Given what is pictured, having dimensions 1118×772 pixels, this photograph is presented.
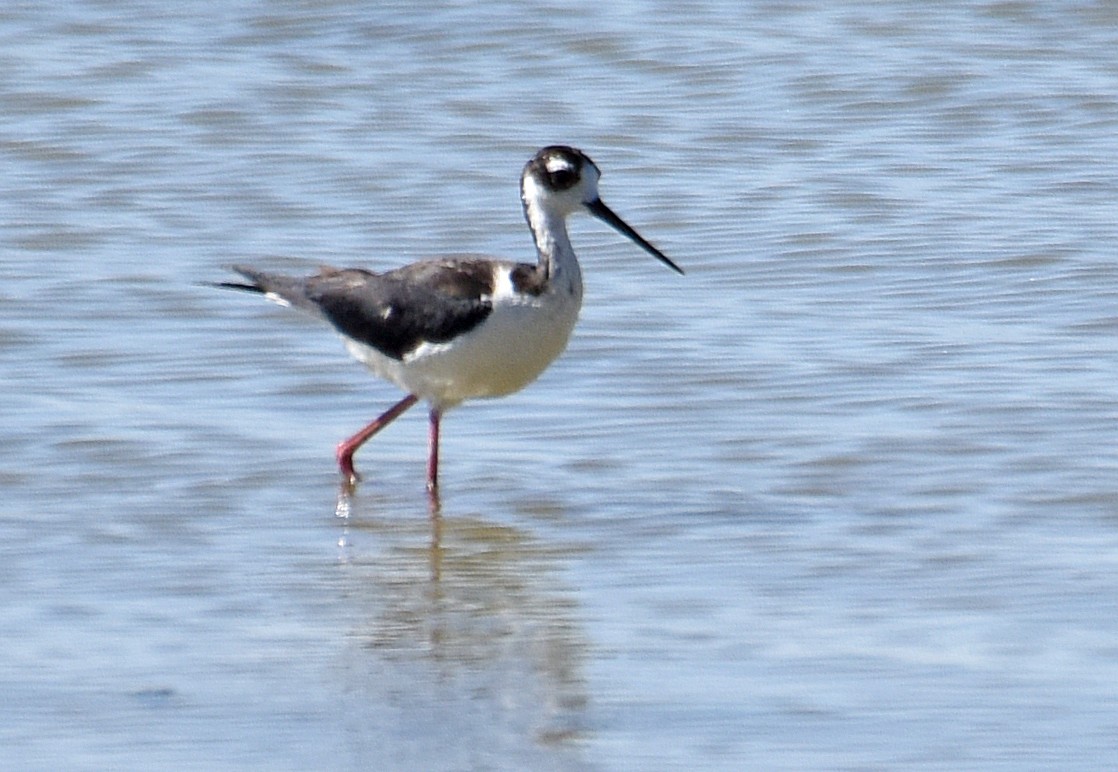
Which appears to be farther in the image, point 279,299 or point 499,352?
point 279,299

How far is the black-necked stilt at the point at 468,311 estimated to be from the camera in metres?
7.57

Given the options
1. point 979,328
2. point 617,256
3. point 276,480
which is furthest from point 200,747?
point 617,256

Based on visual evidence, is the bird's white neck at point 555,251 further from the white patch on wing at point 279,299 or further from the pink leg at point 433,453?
the white patch on wing at point 279,299

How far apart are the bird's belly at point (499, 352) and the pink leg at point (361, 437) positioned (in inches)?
10.8

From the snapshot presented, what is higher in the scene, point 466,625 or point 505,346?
point 505,346

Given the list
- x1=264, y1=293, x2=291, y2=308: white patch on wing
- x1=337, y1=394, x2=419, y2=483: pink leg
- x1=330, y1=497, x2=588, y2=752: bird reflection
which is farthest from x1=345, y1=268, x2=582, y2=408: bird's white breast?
x1=264, y1=293, x2=291, y2=308: white patch on wing

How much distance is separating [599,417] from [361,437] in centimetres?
88

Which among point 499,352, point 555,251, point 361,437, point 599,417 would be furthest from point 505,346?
point 599,417

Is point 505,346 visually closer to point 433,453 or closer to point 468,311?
point 468,311

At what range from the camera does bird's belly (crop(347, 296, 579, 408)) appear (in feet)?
24.8

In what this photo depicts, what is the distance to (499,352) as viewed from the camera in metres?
7.56

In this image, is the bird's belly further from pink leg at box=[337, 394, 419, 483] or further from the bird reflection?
the bird reflection

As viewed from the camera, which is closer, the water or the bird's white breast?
the water

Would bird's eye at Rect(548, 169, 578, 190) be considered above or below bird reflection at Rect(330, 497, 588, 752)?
above
